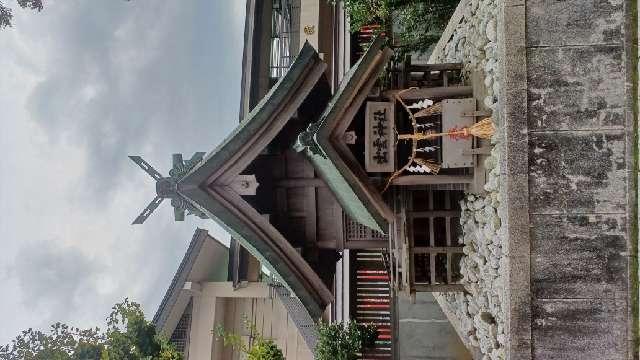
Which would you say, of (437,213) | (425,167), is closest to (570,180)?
(425,167)

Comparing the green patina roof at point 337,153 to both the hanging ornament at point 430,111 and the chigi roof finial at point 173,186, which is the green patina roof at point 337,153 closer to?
the hanging ornament at point 430,111

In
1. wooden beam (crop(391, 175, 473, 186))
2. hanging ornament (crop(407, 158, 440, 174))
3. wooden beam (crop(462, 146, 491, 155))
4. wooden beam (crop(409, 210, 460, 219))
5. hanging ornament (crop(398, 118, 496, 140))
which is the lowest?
wooden beam (crop(409, 210, 460, 219))

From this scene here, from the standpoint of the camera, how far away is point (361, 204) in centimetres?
927

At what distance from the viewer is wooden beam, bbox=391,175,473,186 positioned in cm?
990

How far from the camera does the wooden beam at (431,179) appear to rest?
32.5ft

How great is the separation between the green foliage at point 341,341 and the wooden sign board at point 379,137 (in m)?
7.22

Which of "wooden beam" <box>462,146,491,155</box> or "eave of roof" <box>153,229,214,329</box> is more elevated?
"wooden beam" <box>462,146,491,155</box>

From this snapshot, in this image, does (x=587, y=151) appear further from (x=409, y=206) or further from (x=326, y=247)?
(x=326, y=247)

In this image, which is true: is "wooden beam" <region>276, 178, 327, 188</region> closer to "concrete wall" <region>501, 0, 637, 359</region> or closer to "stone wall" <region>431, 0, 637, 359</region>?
"stone wall" <region>431, 0, 637, 359</region>

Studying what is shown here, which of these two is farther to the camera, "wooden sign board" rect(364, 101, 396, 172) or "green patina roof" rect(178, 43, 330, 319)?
"wooden sign board" rect(364, 101, 396, 172)

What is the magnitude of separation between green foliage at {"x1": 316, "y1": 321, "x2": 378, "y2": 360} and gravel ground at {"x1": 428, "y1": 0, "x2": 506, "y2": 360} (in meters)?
4.25

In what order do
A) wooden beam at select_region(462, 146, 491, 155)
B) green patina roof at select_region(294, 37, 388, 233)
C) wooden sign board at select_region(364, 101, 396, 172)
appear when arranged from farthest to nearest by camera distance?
wooden sign board at select_region(364, 101, 396, 172), wooden beam at select_region(462, 146, 491, 155), green patina roof at select_region(294, 37, 388, 233)

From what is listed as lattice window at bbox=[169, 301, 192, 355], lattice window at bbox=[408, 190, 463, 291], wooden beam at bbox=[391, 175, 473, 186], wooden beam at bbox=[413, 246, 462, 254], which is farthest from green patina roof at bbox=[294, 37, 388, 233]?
lattice window at bbox=[169, 301, 192, 355]

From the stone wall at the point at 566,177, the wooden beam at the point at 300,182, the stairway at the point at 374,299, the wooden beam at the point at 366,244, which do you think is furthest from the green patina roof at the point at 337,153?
the stairway at the point at 374,299
